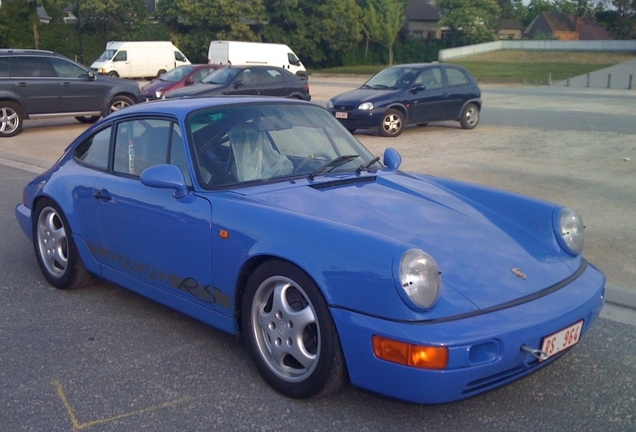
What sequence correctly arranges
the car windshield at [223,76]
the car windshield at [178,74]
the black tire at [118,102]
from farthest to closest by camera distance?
the car windshield at [178,74], the car windshield at [223,76], the black tire at [118,102]

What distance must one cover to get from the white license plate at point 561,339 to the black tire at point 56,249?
3294 millimetres

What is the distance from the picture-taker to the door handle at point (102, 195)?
189 inches

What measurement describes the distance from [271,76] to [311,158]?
15.6 metres

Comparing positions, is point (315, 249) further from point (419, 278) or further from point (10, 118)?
point (10, 118)

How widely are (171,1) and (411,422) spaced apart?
5563cm

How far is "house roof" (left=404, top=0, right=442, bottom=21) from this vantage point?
84688 millimetres

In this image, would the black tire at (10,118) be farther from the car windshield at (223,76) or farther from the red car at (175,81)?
the red car at (175,81)

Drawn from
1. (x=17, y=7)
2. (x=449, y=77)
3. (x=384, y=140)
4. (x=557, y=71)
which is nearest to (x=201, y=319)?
(x=384, y=140)

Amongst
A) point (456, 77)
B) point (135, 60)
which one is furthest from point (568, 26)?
point (456, 77)

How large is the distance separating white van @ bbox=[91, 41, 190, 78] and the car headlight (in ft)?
126

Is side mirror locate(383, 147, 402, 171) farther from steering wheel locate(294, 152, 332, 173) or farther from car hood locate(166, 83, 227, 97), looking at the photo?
car hood locate(166, 83, 227, 97)

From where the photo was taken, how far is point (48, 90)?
57.2 feet

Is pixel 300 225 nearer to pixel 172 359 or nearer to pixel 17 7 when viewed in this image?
pixel 172 359

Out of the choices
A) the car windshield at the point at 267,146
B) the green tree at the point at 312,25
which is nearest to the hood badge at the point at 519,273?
the car windshield at the point at 267,146
